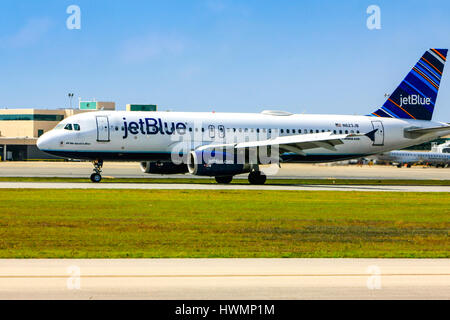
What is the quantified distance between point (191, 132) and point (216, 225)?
26.0 m

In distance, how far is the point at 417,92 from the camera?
55.7 metres

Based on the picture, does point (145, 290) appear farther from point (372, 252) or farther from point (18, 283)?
point (372, 252)

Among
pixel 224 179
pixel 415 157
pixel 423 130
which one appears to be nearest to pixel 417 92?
pixel 423 130

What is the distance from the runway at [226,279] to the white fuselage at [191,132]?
29.6m

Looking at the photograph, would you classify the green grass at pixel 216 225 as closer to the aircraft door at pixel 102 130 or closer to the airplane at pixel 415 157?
the aircraft door at pixel 102 130

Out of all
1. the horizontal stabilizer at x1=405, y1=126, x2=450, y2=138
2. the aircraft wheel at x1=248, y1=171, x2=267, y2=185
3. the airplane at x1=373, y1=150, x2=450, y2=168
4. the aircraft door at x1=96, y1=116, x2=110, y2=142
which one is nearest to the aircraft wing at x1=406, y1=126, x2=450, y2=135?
the horizontal stabilizer at x1=405, y1=126, x2=450, y2=138

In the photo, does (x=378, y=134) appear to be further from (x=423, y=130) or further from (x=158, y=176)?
(x=158, y=176)

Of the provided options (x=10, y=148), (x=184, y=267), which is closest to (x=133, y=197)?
(x=184, y=267)

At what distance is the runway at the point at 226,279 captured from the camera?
448 inches

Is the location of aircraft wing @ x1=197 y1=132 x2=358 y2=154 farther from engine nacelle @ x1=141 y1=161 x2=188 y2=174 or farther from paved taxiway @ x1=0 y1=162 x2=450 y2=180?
paved taxiway @ x1=0 y1=162 x2=450 y2=180

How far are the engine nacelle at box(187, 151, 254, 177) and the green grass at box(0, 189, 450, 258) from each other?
8.51 m

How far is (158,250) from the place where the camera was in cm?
1689

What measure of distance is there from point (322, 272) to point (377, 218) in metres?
Result: 12.2

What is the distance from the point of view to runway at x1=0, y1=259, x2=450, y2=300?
1139cm
